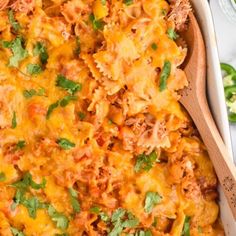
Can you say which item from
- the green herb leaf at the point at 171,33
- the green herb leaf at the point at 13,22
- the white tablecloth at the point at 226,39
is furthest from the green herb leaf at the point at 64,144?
the white tablecloth at the point at 226,39

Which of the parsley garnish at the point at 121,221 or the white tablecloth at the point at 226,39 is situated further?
the white tablecloth at the point at 226,39

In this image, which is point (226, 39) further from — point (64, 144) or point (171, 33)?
point (64, 144)

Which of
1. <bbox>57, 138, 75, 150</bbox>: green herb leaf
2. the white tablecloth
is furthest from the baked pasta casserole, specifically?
the white tablecloth

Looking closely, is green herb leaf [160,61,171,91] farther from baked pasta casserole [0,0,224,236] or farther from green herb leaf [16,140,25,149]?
green herb leaf [16,140,25,149]

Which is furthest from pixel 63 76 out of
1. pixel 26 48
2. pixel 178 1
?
pixel 178 1

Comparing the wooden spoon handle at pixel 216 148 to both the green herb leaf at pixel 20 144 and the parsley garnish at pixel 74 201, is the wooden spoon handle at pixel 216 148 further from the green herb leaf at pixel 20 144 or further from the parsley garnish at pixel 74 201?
the green herb leaf at pixel 20 144

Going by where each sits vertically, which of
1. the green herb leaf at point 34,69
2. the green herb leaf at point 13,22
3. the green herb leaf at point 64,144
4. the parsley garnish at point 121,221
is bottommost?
the parsley garnish at point 121,221
